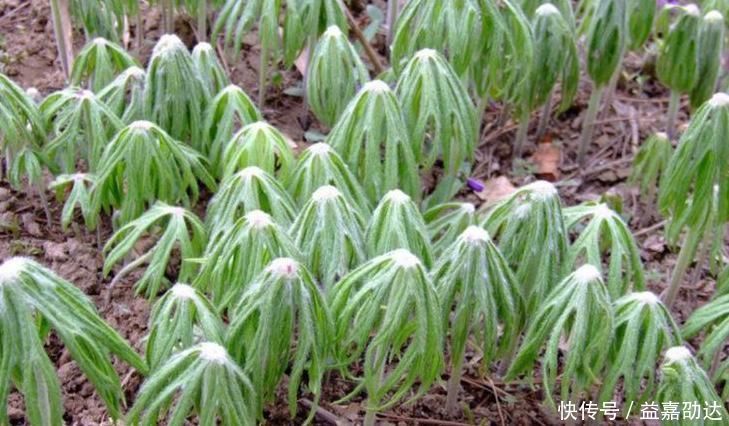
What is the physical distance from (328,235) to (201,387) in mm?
418

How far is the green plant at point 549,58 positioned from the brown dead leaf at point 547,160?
0.30m

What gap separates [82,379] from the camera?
226 centimetres

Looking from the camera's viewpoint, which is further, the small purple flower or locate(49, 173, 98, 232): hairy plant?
the small purple flower

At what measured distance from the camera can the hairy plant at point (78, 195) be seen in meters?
2.29

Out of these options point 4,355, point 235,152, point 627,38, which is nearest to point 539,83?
point 627,38

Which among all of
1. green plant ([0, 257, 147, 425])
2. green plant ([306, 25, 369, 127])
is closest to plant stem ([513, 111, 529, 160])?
green plant ([306, 25, 369, 127])

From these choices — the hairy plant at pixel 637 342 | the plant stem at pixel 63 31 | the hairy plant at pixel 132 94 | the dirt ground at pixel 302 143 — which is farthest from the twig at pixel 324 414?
the plant stem at pixel 63 31

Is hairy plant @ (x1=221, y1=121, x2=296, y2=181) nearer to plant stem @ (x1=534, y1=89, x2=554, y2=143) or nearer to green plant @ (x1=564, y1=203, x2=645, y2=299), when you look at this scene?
green plant @ (x1=564, y1=203, x2=645, y2=299)

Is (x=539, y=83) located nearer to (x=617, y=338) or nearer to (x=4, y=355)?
(x=617, y=338)

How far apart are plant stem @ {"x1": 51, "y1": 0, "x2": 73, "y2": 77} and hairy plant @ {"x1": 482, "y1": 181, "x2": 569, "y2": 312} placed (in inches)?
58.2

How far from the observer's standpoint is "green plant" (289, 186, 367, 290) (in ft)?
6.23

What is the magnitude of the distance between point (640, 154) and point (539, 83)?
0.37 meters

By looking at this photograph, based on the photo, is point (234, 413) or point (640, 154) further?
point (640, 154)

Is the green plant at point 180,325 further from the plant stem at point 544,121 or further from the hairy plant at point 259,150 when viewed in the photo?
the plant stem at point 544,121
